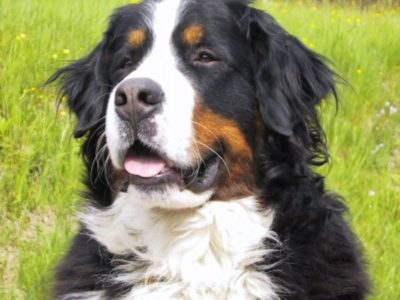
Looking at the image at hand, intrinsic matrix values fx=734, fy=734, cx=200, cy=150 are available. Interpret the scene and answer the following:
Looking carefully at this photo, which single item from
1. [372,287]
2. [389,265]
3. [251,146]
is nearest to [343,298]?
[372,287]

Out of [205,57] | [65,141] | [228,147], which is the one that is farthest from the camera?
[65,141]

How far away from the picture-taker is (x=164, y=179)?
3002 millimetres

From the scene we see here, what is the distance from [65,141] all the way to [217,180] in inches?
82.2

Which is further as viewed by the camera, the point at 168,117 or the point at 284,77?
the point at 284,77

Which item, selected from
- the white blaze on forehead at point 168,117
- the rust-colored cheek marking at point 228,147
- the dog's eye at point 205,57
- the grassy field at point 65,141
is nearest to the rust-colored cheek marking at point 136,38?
the white blaze on forehead at point 168,117

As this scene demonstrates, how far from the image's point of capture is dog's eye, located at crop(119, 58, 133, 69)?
131 inches

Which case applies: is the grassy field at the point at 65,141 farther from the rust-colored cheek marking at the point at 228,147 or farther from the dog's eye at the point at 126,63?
the rust-colored cheek marking at the point at 228,147

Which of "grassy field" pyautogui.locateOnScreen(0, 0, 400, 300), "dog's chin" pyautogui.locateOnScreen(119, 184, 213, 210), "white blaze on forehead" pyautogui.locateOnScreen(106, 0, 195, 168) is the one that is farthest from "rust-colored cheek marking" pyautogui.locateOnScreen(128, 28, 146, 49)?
"grassy field" pyautogui.locateOnScreen(0, 0, 400, 300)

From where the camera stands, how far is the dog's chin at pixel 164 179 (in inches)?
118

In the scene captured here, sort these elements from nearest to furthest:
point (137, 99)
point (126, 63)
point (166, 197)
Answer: point (137, 99) → point (166, 197) → point (126, 63)

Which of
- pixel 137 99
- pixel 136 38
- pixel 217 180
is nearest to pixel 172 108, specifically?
pixel 137 99

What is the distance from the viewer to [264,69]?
3271 mm

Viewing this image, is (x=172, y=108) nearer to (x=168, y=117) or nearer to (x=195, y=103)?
(x=168, y=117)

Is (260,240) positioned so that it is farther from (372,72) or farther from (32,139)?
(372,72)
